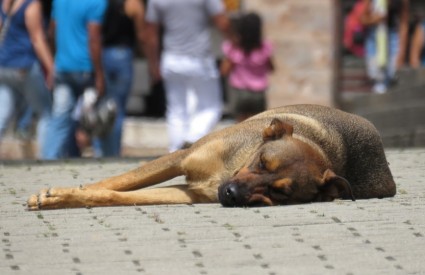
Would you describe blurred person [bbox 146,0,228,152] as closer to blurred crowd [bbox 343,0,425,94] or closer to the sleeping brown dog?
the sleeping brown dog

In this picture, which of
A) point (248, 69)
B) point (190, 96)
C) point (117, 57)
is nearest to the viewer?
point (117, 57)

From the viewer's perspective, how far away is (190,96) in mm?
14609

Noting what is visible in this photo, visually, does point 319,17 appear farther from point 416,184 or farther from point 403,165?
point 416,184

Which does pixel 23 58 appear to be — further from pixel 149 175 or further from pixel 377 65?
pixel 377 65

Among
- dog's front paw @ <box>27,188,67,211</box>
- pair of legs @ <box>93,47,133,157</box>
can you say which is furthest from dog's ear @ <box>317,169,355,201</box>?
pair of legs @ <box>93,47,133,157</box>

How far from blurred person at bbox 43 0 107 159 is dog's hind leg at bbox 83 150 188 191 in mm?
4548

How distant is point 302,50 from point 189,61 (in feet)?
20.1

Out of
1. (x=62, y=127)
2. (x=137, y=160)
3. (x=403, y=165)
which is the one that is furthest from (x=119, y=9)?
(x=403, y=165)

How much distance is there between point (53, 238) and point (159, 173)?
1.45m

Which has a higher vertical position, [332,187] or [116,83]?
[116,83]

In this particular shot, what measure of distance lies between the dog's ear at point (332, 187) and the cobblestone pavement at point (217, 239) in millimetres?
51

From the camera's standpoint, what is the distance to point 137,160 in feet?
41.4

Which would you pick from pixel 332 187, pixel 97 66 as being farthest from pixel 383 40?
pixel 332 187

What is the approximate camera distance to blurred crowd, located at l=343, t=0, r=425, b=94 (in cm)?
1945
